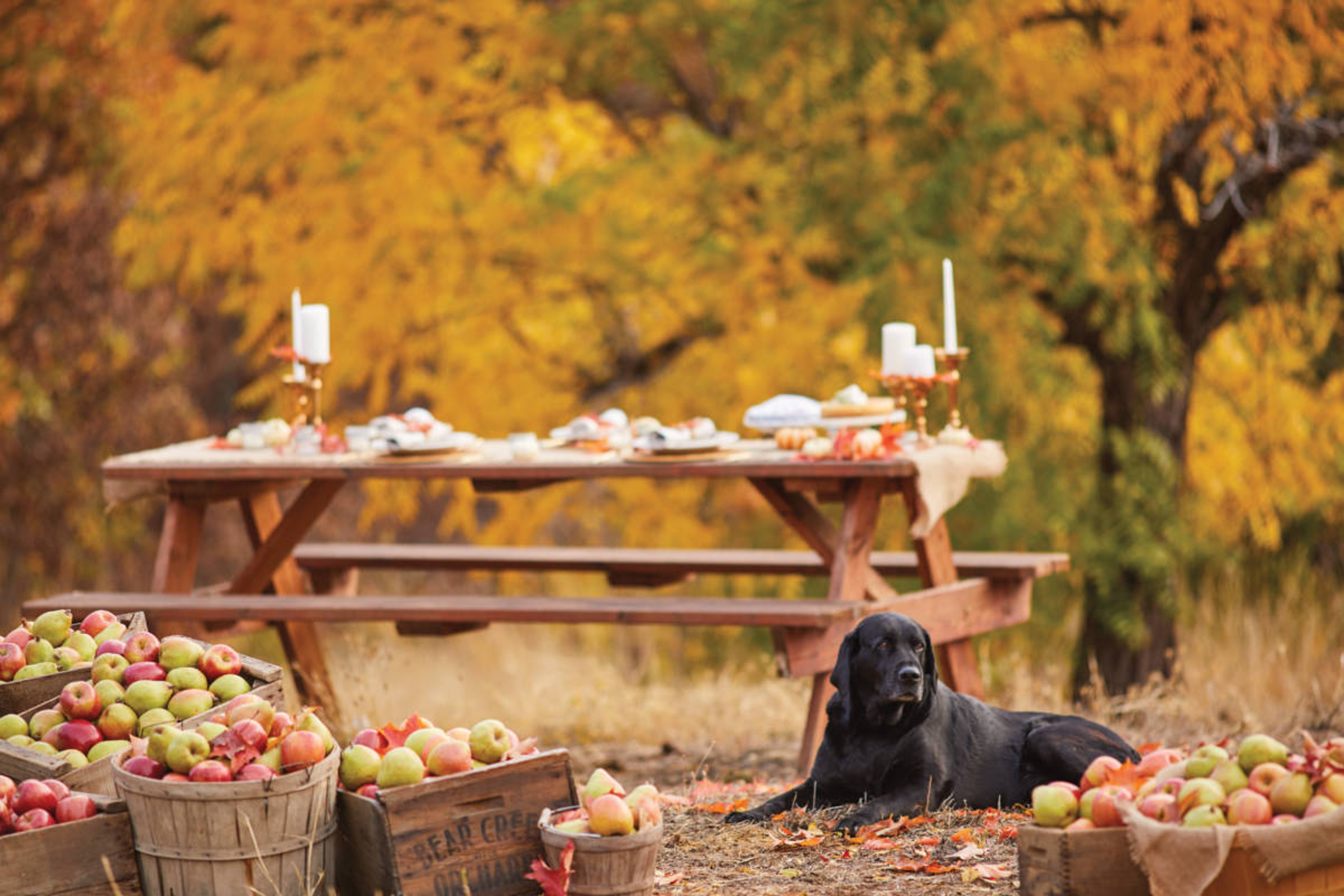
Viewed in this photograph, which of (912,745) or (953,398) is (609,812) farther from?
(953,398)

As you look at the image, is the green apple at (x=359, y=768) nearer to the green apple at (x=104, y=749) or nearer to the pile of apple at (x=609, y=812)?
the pile of apple at (x=609, y=812)

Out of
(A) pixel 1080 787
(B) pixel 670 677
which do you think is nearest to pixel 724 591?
(B) pixel 670 677

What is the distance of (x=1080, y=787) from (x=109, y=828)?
2.16m

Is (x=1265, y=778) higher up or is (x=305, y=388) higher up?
(x=305, y=388)

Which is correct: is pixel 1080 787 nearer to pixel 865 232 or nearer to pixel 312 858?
pixel 312 858

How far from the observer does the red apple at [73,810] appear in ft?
11.2

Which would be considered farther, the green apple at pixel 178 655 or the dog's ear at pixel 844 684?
the dog's ear at pixel 844 684

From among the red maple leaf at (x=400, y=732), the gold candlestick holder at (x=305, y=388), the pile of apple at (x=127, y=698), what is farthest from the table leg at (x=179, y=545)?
the red maple leaf at (x=400, y=732)

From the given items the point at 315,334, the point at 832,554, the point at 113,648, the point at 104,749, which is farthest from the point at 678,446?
the point at 104,749

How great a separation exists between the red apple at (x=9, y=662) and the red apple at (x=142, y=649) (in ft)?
0.95

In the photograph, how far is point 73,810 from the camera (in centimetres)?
343

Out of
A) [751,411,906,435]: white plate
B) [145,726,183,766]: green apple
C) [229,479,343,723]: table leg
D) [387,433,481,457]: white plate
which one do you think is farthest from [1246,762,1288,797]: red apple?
[229,479,343,723]: table leg

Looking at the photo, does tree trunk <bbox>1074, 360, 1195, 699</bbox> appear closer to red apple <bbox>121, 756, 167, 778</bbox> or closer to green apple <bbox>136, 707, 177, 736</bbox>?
green apple <bbox>136, 707, 177, 736</bbox>

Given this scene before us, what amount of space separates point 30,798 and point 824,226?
19.1ft
